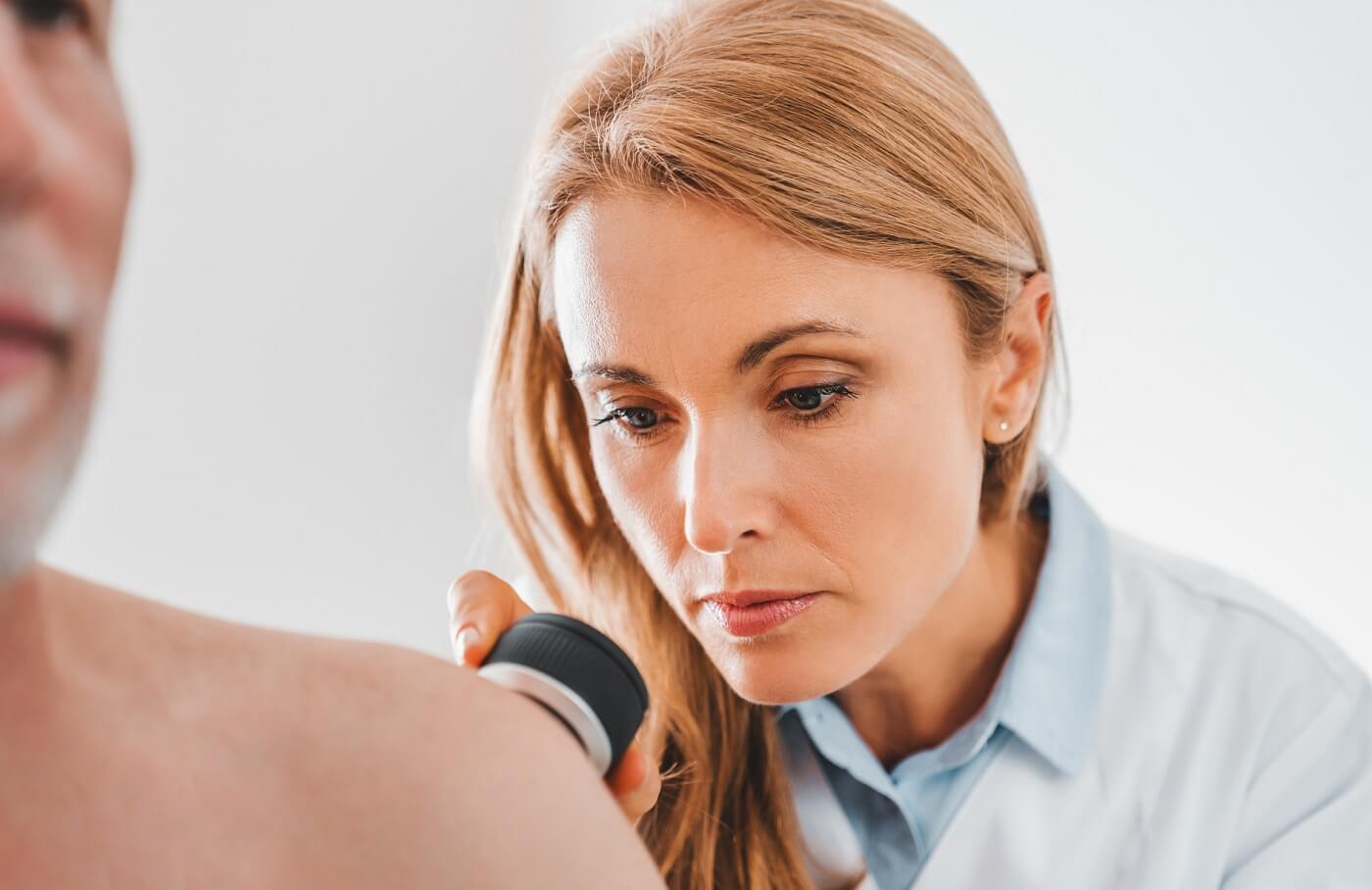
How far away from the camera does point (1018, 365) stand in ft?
3.31

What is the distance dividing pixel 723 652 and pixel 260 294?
44.3 inches

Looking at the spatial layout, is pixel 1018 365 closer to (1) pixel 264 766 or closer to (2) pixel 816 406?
(2) pixel 816 406

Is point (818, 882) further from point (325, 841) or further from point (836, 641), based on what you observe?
point (325, 841)

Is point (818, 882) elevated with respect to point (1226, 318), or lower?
lower

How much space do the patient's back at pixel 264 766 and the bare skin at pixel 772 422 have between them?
239 mm

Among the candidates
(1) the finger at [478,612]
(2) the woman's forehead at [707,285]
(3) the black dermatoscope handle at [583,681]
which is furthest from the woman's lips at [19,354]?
(2) the woman's forehead at [707,285]

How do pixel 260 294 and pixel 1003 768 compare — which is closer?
pixel 1003 768

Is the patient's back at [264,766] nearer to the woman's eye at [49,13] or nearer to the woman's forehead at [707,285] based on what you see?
the woman's eye at [49,13]

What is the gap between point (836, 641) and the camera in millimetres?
880

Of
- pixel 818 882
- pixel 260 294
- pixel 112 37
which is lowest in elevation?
pixel 818 882

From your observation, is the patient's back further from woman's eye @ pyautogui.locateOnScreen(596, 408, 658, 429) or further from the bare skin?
woman's eye @ pyautogui.locateOnScreen(596, 408, 658, 429)

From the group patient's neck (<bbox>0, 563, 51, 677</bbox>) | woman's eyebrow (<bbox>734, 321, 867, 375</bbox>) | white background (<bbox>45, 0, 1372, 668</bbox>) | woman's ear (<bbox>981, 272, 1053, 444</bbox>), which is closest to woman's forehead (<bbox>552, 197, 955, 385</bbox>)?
woman's eyebrow (<bbox>734, 321, 867, 375</bbox>)

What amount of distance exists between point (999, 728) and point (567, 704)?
60 cm

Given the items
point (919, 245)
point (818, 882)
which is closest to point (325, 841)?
point (919, 245)
